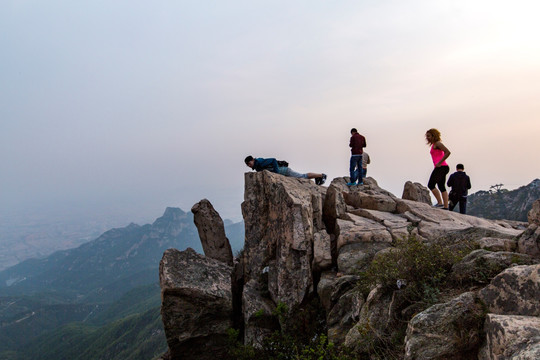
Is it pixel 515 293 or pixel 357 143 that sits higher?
pixel 357 143

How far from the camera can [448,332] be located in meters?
6.52

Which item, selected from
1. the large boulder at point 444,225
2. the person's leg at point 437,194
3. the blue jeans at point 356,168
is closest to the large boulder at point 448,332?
the large boulder at point 444,225

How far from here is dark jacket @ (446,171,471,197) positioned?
21.3 m

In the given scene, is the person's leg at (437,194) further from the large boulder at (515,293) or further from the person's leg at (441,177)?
the large boulder at (515,293)

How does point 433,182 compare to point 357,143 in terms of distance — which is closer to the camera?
point 433,182

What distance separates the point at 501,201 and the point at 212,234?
103250mm

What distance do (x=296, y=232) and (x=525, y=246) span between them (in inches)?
374

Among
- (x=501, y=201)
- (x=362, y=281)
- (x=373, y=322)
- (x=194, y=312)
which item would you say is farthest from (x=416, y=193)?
(x=501, y=201)

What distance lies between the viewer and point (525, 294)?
6.14 meters

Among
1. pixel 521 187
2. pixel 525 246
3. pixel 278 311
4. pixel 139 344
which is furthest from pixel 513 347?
pixel 139 344

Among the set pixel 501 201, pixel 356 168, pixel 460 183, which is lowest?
pixel 501 201

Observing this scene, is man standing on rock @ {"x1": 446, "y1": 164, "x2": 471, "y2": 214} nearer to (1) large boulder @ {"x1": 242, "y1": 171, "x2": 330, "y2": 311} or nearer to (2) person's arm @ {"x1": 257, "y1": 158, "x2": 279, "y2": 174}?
(1) large boulder @ {"x1": 242, "y1": 171, "x2": 330, "y2": 311}

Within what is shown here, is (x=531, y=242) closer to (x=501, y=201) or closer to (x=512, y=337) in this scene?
(x=512, y=337)

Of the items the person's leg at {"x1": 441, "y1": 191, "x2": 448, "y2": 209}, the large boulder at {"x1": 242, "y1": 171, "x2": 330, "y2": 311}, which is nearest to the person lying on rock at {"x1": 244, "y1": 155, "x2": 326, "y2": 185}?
the large boulder at {"x1": 242, "y1": 171, "x2": 330, "y2": 311}
